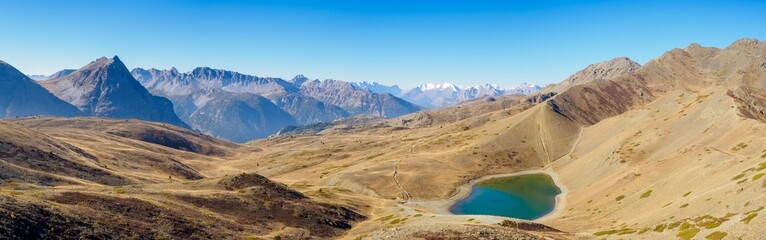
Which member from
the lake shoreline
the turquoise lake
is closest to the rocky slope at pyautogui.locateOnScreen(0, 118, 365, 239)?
the lake shoreline

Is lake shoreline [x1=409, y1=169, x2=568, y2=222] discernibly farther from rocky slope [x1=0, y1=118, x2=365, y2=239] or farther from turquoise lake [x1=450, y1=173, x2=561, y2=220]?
rocky slope [x1=0, y1=118, x2=365, y2=239]

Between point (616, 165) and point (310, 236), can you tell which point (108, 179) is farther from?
point (616, 165)

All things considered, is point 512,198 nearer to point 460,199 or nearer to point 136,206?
point 460,199

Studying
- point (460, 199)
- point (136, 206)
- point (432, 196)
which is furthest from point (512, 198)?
point (136, 206)

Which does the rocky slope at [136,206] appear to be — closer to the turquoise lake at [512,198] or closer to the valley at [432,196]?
the valley at [432,196]

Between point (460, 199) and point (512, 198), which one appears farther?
point (460, 199)

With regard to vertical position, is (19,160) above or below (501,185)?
above

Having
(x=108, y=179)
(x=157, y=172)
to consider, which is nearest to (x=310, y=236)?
(x=108, y=179)

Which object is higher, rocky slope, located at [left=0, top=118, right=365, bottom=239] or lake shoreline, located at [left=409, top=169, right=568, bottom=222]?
rocky slope, located at [left=0, top=118, right=365, bottom=239]
